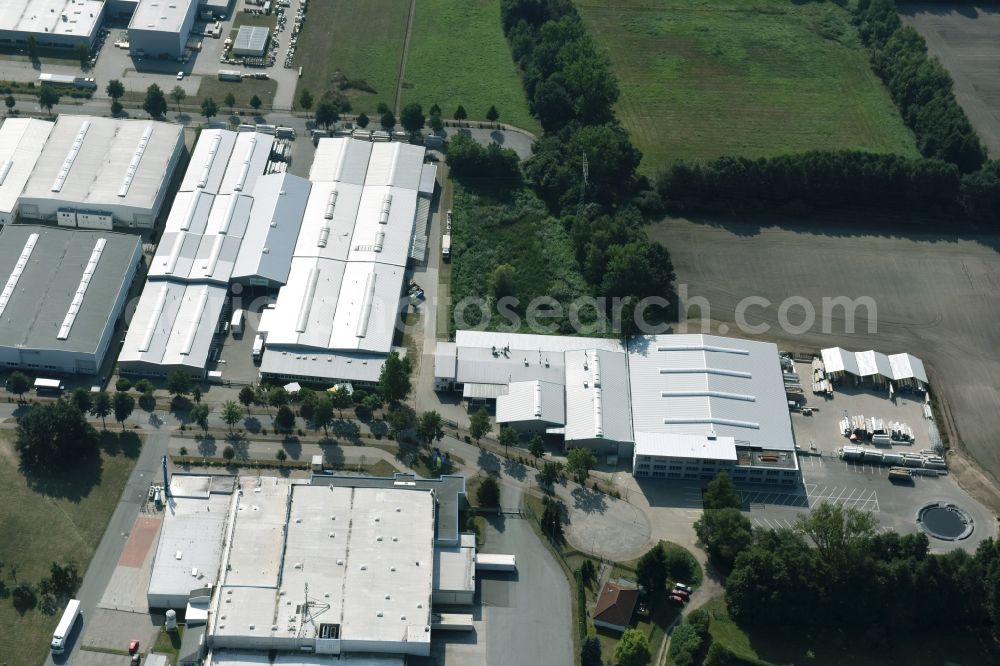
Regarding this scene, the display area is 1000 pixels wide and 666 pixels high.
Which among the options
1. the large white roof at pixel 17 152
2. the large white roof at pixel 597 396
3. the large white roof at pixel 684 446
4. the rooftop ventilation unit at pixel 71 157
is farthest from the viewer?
the rooftop ventilation unit at pixel 71 157

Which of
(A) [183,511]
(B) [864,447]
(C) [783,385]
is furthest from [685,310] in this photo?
(A) [183,511]

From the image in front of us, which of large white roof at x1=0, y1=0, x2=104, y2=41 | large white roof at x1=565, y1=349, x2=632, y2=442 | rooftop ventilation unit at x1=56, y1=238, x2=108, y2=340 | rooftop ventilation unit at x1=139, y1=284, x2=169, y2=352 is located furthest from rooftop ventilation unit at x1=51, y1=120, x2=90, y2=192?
large white roof at x1=565, y1=349, x2=632, y2=442

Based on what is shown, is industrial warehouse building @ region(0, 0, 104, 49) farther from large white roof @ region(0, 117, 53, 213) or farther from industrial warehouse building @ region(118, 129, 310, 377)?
industrial warehouse building @ region(118, 129, 310, 377)

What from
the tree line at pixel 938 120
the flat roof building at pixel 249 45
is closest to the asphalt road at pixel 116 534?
the flat roof building at pixel 249 45

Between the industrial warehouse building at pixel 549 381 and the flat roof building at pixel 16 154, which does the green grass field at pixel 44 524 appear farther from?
the industrial warehouse building at pixel 549 381

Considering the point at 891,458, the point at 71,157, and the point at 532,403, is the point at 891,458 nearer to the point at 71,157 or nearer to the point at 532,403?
the point at 532,403

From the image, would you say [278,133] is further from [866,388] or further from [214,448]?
[866,388]

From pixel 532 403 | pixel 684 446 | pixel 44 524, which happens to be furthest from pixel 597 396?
pixel 44 524
